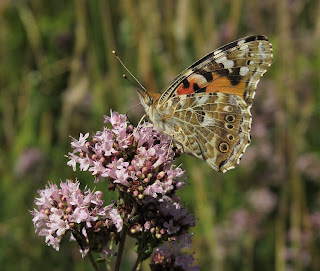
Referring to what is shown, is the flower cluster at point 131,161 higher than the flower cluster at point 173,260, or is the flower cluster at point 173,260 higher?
the flower cluster at point 131,161

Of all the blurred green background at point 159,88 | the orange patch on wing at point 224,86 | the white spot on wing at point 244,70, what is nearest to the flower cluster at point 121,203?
the orange patch on wing at point 224,86

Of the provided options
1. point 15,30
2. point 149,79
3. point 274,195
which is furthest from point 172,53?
point 15,30

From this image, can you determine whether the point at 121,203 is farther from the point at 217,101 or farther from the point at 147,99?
the point at 217,101

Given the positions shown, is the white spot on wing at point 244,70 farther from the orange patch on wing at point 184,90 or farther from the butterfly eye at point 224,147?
the butterfly eye at point 224,147

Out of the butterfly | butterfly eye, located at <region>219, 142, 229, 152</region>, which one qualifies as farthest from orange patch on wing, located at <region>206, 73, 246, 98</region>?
butterfly eye, located at <region>219, 142, 229, 152</region>

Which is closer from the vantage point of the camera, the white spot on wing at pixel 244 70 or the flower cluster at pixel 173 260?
the flower cluster at pixel 173 260

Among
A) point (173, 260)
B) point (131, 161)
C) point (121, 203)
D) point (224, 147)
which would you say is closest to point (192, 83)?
point (224, 147)

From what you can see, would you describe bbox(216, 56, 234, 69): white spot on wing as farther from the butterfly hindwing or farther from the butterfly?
the butterfly hindwing

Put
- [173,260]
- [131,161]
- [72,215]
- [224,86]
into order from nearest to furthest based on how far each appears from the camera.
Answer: [72,215] → [131,161] → [173,260] → [224,86]
